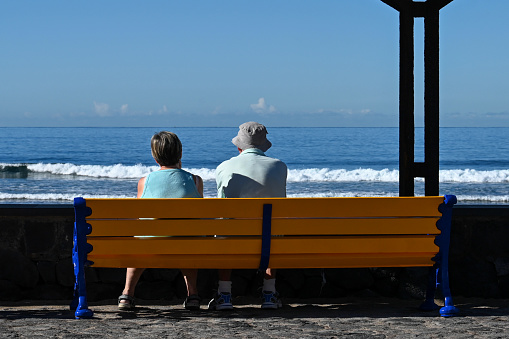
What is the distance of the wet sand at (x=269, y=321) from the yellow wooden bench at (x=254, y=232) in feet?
0.78

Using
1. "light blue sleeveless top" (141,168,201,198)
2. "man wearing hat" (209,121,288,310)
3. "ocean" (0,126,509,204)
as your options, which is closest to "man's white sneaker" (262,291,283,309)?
"man wearing hat" (209,121,288,310)

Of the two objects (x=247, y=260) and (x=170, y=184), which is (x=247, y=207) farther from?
(x=170, y=184)

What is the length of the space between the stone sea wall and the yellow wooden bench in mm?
773

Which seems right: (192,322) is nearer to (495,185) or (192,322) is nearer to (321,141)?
(495,185)

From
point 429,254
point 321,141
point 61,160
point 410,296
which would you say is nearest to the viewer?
point 429,254

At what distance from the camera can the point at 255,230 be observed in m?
4.17

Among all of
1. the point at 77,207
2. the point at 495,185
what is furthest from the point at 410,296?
the point at 495,185

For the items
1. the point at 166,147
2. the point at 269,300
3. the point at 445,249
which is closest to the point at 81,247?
the point at 166,147

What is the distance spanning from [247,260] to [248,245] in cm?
11

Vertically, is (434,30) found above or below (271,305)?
above

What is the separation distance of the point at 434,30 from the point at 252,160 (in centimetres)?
156

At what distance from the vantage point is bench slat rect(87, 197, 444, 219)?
406cm

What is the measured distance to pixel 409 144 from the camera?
510cm

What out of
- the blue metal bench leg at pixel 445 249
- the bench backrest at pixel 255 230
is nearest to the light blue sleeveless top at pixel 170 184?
the bench backrest at pixel 255 230
